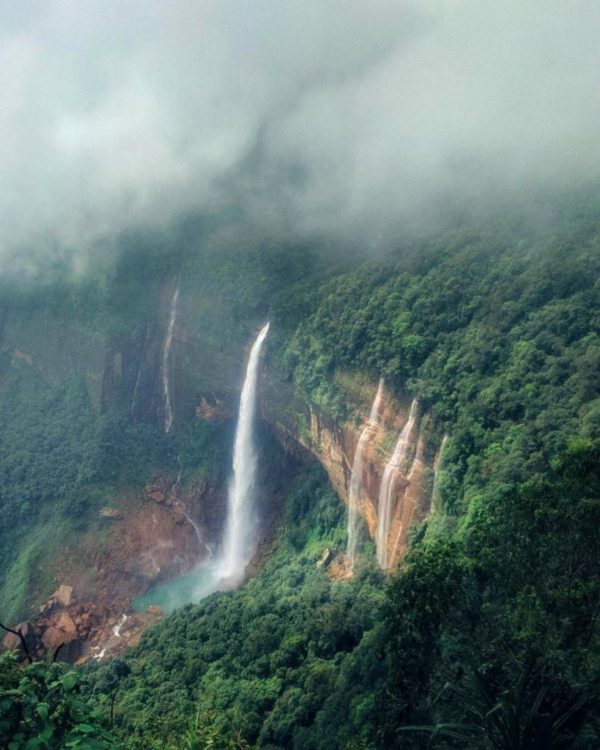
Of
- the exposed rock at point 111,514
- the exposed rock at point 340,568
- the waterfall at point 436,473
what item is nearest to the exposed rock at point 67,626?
the exposed rock at point 111,514

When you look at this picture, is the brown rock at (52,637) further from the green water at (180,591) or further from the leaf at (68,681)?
the leaf at (68,681)

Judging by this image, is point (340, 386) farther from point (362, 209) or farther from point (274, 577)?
point (362, 209)

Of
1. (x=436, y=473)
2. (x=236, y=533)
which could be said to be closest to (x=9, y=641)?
(x=236, y=533)

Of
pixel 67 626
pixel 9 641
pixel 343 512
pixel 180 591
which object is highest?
→ pixel 9 641

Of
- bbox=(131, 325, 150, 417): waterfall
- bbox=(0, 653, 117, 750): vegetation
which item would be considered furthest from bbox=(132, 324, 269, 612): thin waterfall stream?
bbox=(0, 653, 117, 750): vegetation

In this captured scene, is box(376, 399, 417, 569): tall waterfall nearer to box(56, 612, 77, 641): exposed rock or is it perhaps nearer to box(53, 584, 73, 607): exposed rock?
box(56, 612, 77, 641): exposed rock

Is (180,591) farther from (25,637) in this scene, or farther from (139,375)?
(139,375)

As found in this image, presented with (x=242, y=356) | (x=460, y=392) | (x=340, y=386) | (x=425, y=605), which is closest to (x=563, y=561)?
(x=425, y=605)
